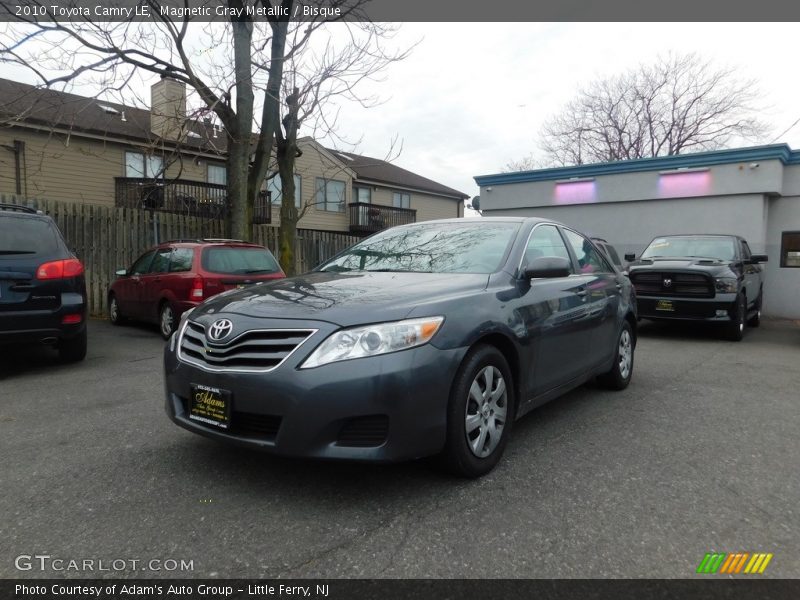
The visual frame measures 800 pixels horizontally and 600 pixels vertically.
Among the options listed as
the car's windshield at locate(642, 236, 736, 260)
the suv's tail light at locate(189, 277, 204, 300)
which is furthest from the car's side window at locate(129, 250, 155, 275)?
the car's windshield at locate(642, 236, 736, 260)

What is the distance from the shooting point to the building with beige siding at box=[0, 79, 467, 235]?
11891 millimetres

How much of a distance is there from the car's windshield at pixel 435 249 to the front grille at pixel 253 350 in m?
1.26

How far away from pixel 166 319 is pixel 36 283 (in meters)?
2.75

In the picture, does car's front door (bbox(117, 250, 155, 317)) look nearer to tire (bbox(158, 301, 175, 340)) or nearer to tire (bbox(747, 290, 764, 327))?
tire (bbox(158, 301, 175, 340))

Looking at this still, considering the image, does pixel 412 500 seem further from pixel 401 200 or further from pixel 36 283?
pixel 401 200

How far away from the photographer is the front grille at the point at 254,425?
8.87 ft

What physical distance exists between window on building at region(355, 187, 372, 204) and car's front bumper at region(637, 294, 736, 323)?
19.2m

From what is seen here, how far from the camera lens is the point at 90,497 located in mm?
2830

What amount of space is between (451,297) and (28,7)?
428 inches

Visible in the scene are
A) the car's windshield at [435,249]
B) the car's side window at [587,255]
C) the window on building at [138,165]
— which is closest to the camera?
the car's windshield at [435,249]

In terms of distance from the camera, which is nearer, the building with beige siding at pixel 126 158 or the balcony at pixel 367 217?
the building with beige siding at pixel 126 158

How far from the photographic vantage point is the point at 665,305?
910 centimetres
